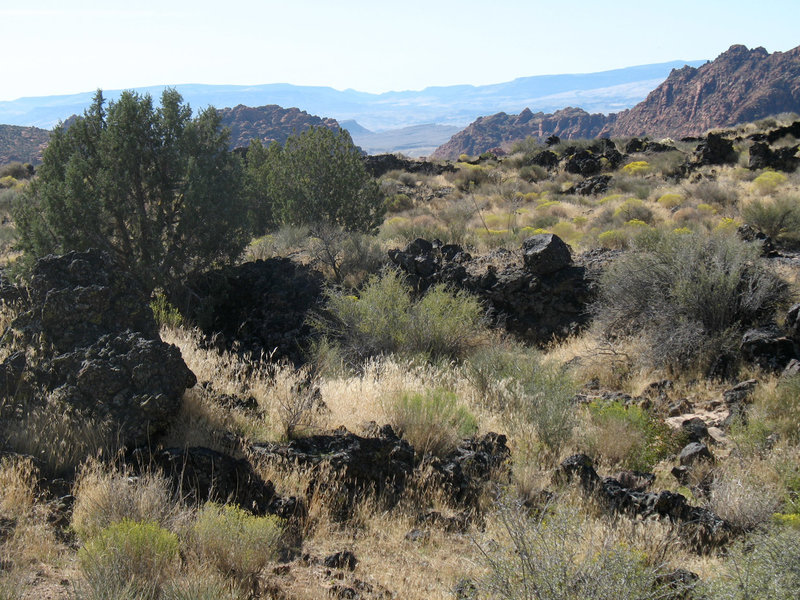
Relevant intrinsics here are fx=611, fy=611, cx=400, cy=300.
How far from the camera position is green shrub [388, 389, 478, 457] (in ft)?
17.7

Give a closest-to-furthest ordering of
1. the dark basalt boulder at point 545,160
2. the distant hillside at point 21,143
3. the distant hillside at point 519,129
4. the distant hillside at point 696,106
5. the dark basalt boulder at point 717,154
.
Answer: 1. the dark basalt boulder at point 717,154
2. the dark basalt boulder at point 545,160
3. the distant hillside at point 21,143
4. the distant hillside at point 696,106
5. the distant hillside at point 519,129

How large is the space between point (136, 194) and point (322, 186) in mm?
5027

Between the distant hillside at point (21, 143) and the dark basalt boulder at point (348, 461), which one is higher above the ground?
the distant hillside at point (21, 143)

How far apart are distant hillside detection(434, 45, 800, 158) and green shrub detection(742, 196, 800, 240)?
61.7 m

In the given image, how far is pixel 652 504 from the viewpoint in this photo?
174 inches

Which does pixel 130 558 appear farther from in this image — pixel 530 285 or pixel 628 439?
pixel 530 285

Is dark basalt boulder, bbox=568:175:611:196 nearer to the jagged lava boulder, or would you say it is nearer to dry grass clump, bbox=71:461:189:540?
the jagged lava boulder

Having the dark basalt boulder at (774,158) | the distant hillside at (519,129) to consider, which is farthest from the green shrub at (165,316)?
the distant hillside at (519,129)


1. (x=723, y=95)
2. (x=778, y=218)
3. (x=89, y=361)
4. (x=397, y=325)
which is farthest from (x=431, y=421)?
(x=723, y=95)

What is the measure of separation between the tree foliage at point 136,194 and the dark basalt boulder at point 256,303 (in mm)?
433

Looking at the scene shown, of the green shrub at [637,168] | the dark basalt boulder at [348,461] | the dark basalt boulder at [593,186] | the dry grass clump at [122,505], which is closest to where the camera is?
the dry grass clump at [122,505]

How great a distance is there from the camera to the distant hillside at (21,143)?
45375 mm

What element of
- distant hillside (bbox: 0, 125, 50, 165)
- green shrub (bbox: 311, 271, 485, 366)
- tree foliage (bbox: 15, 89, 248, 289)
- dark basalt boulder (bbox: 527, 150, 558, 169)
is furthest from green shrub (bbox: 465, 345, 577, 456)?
distant hillside (bbox: 0, 125, 50, 165)

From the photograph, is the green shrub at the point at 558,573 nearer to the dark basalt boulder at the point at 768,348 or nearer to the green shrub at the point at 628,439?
the green shrub at the point at 628,439
